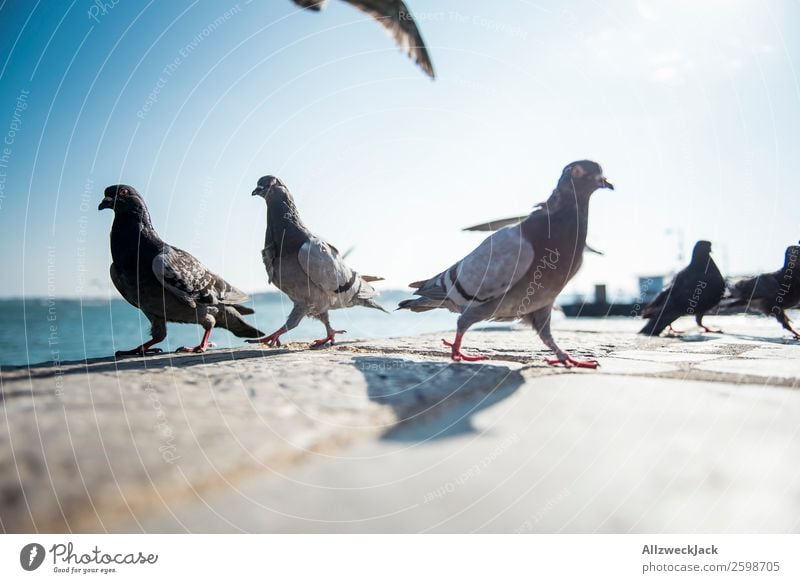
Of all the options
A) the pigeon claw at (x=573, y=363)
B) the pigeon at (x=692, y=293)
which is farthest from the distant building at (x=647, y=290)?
the pigeon claw at (x=573, y=363)

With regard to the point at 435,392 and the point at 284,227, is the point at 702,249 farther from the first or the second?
the point at 435,392

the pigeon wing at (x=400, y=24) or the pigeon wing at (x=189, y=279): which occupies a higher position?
the pigeon wing at (x=400, y=24)

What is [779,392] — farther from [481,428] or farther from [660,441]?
[481,428]

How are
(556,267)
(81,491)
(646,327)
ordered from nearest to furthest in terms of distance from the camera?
(81,491)
(556,267)
(646,327)

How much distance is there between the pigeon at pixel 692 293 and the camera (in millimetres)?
4230

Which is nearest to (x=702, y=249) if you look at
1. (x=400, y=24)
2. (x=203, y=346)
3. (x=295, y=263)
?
(x=400, y=24)

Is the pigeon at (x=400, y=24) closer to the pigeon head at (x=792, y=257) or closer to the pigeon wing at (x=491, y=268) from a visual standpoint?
the pigeon wing at (x=491, y=268)

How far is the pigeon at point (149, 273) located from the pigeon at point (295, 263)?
1.61 feet

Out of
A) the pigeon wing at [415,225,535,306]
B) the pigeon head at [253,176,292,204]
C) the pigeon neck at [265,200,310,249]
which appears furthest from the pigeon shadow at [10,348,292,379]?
the pigeon head at [253,176,292,204]

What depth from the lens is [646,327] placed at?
420 cm

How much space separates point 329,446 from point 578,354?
1952 mm

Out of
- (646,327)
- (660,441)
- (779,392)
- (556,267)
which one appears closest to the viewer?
(660,441)

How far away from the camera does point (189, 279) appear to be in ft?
8.58
